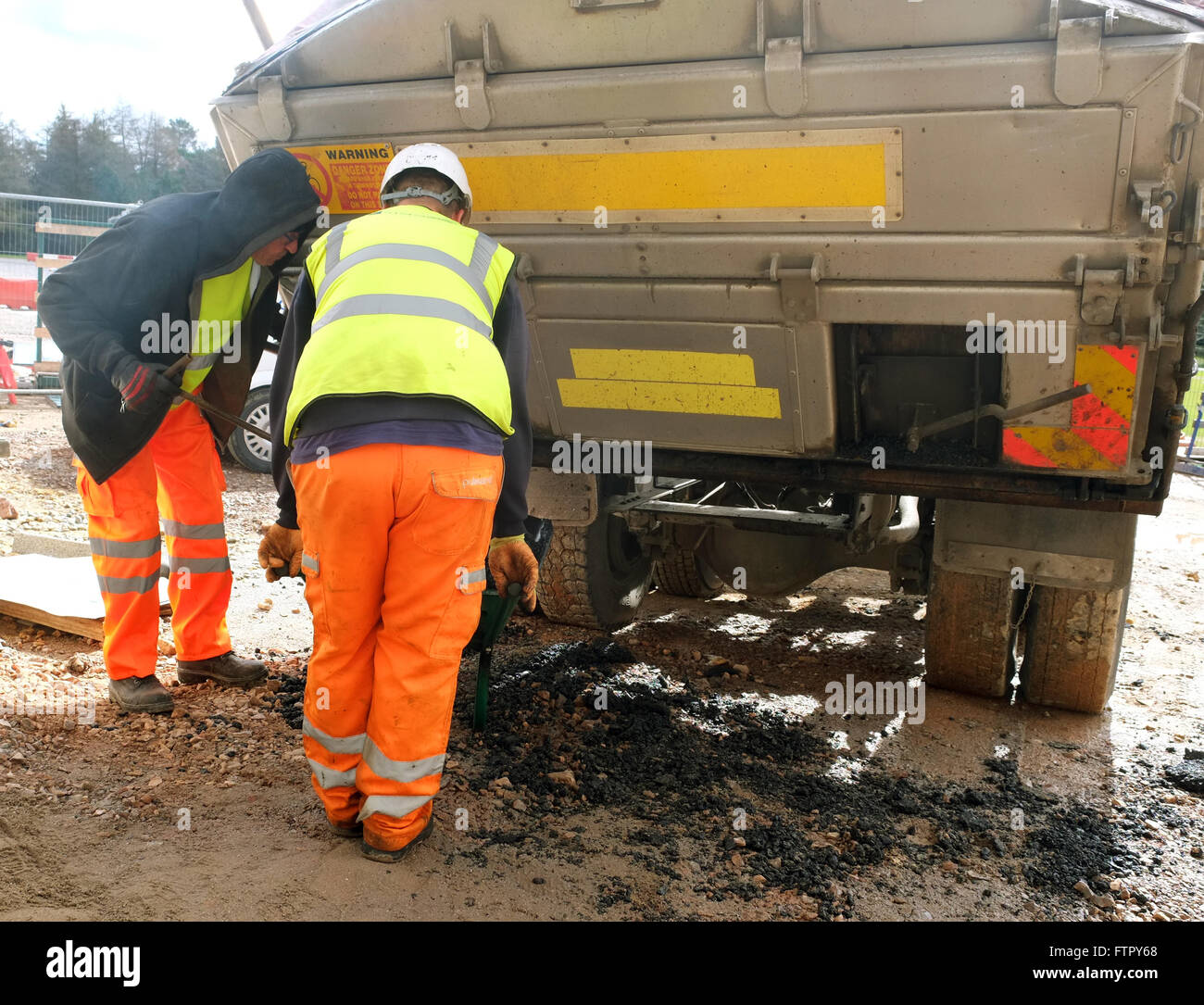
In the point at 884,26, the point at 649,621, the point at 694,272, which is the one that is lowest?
the point at 649,621

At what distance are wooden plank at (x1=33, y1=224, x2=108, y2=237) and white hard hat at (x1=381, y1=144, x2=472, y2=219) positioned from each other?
8.70 meters

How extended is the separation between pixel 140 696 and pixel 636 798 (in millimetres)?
1645

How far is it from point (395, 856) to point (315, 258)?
1499 millimetres

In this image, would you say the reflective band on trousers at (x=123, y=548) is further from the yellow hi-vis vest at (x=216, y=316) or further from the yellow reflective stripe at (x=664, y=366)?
the yellow reflective stripe at (x=664, y=366)

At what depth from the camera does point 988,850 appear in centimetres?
292

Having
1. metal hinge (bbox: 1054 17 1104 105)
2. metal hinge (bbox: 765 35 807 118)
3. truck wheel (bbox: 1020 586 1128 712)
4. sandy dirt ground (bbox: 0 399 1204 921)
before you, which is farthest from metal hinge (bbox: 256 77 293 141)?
truck wheel (bbox: 1020 586 1128 712)

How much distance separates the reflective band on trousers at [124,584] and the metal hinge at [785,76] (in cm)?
240

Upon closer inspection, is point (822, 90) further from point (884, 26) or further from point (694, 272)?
point (694, 272)

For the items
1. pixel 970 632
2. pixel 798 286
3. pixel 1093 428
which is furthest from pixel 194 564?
pixel 1093 428

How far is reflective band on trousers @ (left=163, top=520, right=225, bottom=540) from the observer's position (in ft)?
11.7

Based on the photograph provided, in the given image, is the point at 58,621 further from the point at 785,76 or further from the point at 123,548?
the point at 785,76

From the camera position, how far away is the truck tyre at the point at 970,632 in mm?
3795

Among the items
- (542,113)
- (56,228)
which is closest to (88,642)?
(542,113)

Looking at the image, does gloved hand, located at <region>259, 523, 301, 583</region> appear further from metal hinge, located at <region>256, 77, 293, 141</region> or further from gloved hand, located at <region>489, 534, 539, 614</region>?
metal hinge, located at <region>256, 77, 293, 141</region>
